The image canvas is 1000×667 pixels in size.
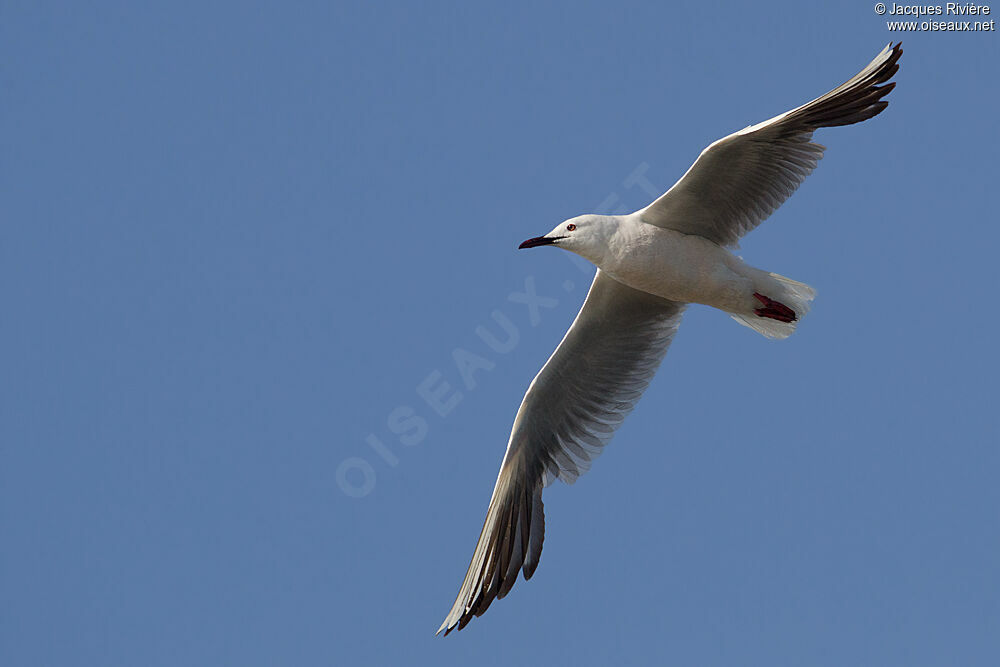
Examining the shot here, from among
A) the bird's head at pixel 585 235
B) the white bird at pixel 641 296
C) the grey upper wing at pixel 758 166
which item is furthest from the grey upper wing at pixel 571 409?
the grey upper wing at pixel 758 166

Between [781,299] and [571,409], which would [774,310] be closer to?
[781,299]

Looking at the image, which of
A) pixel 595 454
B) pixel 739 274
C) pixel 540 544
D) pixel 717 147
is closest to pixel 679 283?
pixel 739 274

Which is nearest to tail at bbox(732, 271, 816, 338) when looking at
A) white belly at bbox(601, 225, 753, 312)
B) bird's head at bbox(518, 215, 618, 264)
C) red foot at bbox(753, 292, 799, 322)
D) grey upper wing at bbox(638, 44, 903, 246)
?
red foot at bbox(753, 292, 799, 322)

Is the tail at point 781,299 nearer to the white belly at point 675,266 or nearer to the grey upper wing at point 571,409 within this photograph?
the white belly at point 675,266

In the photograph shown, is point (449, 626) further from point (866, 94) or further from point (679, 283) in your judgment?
point (866, 94)

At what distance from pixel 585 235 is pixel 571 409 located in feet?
5.20

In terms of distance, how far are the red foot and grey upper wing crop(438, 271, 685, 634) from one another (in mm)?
901

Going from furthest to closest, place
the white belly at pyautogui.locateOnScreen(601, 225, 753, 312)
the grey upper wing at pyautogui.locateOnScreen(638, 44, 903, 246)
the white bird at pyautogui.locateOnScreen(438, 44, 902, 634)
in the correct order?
1. the white belly at pyautogui.locateOnScreen(601, 225, 753, 312)
2. the white bird at pyautogui.locateOnScreen(438, 44, 902, 634)
3. the grey upper wing at pyautogui.locateOnScreen(638, 44, 903, 246)

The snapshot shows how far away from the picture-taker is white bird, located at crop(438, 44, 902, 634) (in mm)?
9211

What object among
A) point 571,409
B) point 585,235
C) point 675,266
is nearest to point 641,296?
point 675,266

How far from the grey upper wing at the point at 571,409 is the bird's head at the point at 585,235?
565mm

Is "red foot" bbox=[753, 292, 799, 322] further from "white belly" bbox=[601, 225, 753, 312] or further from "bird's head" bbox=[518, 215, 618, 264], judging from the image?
"bird's head" bbox=[518, 215, 618, 264]

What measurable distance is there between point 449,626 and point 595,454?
1786 mm

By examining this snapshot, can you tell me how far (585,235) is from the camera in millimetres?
9555
